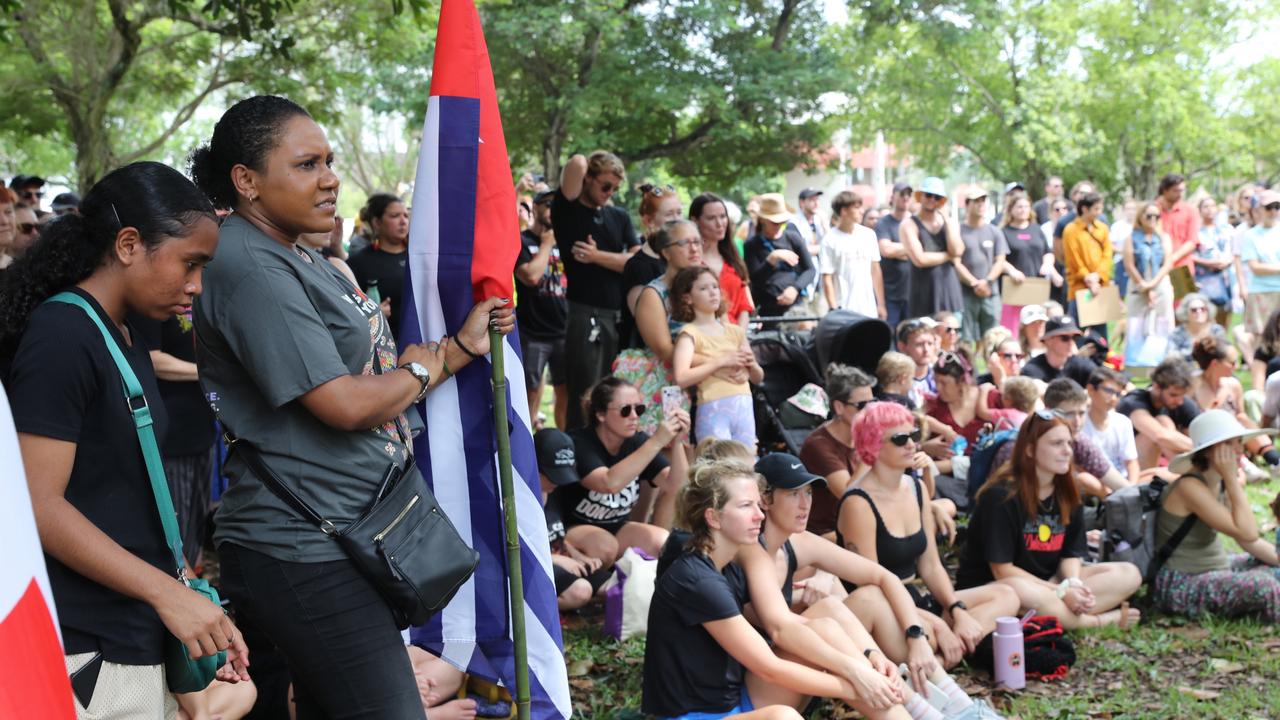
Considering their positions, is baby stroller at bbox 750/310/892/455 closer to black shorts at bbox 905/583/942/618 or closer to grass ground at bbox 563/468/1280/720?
black shorts at bbox 905/583/942/618

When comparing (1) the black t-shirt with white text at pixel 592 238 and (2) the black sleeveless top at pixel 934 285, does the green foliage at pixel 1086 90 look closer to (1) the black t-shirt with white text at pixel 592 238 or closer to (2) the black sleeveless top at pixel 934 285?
(2) the black sleeveless top at pixel 934 285

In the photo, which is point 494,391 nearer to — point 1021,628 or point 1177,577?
point 1021,628

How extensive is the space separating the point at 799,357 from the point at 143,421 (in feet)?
19.4

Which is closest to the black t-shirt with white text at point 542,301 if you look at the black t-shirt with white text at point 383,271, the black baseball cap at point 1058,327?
the black t-shirt with white text at point 383,271

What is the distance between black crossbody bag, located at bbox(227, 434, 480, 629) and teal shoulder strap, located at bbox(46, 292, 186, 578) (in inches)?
6.9

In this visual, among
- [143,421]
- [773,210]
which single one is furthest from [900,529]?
[773,210]

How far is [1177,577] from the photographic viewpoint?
647cm

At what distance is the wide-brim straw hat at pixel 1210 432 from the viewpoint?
6402mm

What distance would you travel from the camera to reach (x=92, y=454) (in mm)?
2330

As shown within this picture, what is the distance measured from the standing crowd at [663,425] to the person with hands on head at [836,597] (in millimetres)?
15

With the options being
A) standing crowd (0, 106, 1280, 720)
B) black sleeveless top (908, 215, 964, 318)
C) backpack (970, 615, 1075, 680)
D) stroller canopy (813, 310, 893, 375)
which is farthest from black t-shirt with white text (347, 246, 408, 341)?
black sleeveless top (908, 215, 964, 318)

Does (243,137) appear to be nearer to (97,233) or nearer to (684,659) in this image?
(97,233)

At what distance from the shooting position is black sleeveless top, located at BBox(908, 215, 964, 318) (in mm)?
11055

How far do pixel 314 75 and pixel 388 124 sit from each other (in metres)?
25.7
